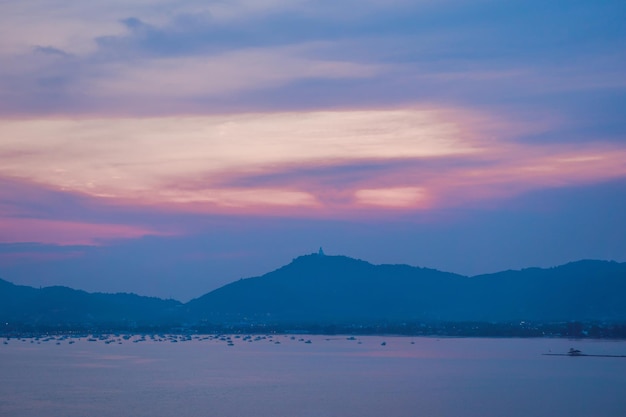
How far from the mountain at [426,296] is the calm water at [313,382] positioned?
159ft

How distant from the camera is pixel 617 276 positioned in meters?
117

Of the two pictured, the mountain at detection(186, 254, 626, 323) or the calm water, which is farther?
the mountain at detection(186, 254, 626, 323)

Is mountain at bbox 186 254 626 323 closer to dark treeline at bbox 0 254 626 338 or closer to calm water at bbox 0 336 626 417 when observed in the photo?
dark treeline at bbox 0 254 626 338

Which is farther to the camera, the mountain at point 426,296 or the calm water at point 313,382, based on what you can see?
the mountain at point 426,296

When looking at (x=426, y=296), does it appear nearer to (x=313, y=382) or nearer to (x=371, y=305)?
(x=371, y=305)

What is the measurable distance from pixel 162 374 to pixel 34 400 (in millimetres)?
11061

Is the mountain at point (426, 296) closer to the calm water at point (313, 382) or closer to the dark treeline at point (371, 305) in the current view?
the dark treeline at point (371, 305)

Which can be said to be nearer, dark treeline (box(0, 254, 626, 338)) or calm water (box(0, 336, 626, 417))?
calm water (box(0, 336, 626, 417))

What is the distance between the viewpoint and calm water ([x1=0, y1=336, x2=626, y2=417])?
3181cm

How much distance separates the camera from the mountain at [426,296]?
113 metres

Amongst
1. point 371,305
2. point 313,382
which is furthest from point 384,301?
point 313,382

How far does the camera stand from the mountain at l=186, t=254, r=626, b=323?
371 ft

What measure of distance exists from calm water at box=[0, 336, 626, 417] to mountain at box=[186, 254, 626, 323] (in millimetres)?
48358

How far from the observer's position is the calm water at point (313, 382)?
31.8 meters
